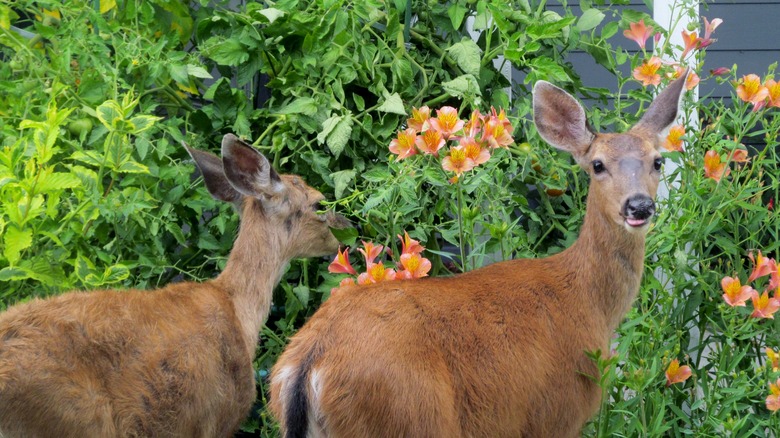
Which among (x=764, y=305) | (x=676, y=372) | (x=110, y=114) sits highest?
(x=110, y=114)

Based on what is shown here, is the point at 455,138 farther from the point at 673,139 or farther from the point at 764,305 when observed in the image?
the point at 764,305

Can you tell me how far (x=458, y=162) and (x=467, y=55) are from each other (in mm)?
1318

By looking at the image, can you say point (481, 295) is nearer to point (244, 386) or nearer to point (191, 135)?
point (244, 386)

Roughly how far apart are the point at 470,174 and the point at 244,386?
129 centimetres

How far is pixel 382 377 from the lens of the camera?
327 cm

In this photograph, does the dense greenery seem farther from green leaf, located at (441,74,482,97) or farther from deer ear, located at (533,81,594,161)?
deer ear, located at (533,81,594,161)

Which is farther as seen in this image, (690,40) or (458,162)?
(690,40)

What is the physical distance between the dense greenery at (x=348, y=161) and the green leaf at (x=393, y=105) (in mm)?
16

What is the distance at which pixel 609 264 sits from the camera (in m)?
4.16

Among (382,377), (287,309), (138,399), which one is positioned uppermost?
(382,377)

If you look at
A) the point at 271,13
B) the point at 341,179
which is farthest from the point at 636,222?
the point at 271,13

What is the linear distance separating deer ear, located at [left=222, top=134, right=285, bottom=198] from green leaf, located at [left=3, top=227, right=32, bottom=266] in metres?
0.86

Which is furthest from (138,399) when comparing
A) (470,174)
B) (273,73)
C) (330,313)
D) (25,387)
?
(273,73)

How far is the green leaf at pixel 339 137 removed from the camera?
486 cm
